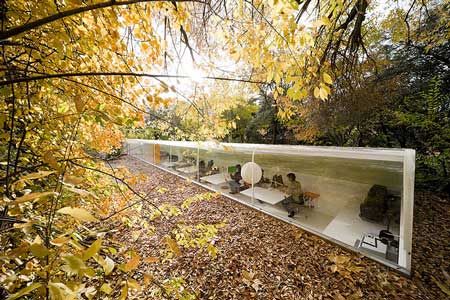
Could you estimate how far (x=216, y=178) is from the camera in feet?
27.7

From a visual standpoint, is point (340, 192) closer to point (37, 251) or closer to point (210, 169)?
point (210, 169)

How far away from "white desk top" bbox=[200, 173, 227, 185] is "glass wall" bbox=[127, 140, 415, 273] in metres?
0.05

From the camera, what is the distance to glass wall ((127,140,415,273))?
3.41m

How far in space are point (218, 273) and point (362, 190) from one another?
4491 millimetres

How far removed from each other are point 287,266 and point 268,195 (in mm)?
2537

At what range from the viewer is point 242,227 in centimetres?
480

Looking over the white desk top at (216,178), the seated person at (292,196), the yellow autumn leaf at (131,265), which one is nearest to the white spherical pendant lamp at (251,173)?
the seated person at (292,196)

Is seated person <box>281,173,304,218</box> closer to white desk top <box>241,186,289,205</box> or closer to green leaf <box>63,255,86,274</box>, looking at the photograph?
white desk top <box>241,186,289,205</box>

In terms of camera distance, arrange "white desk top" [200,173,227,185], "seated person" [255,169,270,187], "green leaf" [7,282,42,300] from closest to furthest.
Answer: "green leaf" [7,282,42,300] → "seated person" [255,169,270,187] → "white desk top" [200,173,227,185]

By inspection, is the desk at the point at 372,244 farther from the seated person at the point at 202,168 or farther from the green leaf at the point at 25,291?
the seated person at the point at 202,168

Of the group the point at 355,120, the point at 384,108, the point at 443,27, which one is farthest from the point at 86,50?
the point at 384,108

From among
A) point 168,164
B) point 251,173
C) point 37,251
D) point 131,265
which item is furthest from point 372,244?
point 168,164

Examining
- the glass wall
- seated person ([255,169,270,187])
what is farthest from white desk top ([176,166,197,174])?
seated person ([255,169,270,187])

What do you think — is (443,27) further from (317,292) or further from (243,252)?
(243,252)
